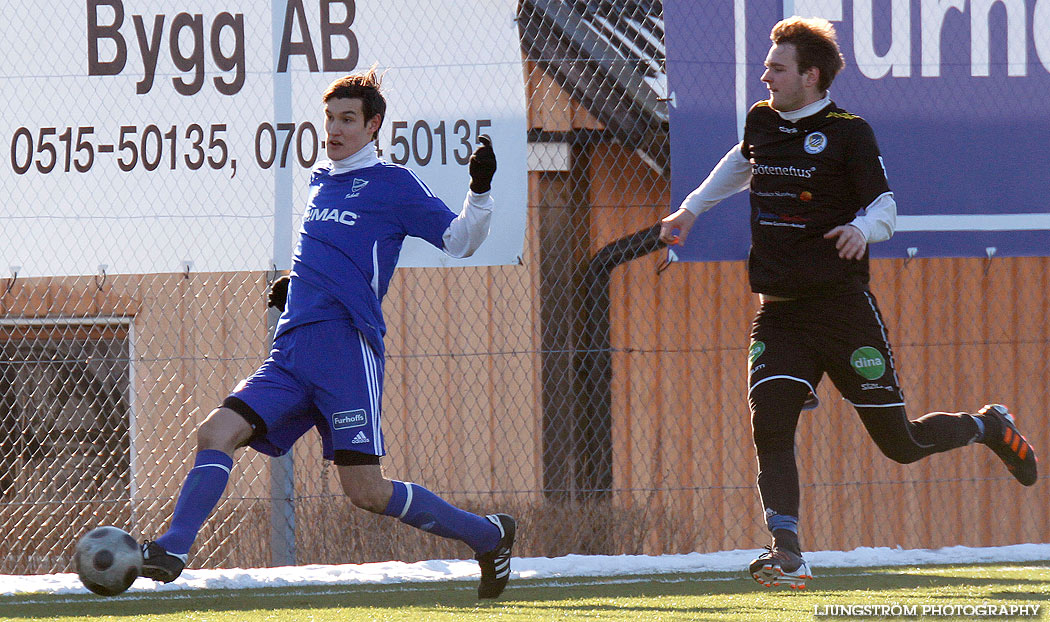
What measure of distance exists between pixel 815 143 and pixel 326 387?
1775mm

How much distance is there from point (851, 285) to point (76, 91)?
398cm

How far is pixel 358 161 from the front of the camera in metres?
4.01

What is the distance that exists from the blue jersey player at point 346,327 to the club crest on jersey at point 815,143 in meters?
1.08

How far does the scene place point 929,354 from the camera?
8.73 metres

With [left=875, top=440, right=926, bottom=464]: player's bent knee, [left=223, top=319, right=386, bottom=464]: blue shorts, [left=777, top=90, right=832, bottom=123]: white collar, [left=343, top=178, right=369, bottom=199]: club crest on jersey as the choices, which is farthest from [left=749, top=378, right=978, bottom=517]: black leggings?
[left=343, top=178, right=369, bottom=199]: club crest on jersey

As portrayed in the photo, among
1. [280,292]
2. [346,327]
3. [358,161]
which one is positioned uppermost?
[358,161]

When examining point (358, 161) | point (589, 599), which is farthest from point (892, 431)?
point (358, 161)

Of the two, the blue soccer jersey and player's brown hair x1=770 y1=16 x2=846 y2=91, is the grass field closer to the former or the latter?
the blue soccer jersey

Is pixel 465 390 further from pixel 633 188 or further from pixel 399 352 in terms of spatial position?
pixel 633 188

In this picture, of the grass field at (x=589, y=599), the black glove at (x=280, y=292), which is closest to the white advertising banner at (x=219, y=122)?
the grass field at (x=589, y=599)

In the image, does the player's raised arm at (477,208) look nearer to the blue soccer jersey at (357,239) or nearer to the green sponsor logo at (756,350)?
the blue soccer jersey at (357,239)

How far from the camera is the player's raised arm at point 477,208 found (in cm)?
376

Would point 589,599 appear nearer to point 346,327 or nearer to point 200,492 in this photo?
point 346,327

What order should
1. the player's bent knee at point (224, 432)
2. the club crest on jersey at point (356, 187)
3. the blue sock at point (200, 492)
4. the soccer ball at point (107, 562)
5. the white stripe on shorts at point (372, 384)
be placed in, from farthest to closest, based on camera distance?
the club crest on jersey at point (356, 187)
the white stripe on shorts at point (372, 384)
the player's bent knee at point (224, 432)
the blue sock at point (200, 492)
the soccer ball at point (107, 562)
